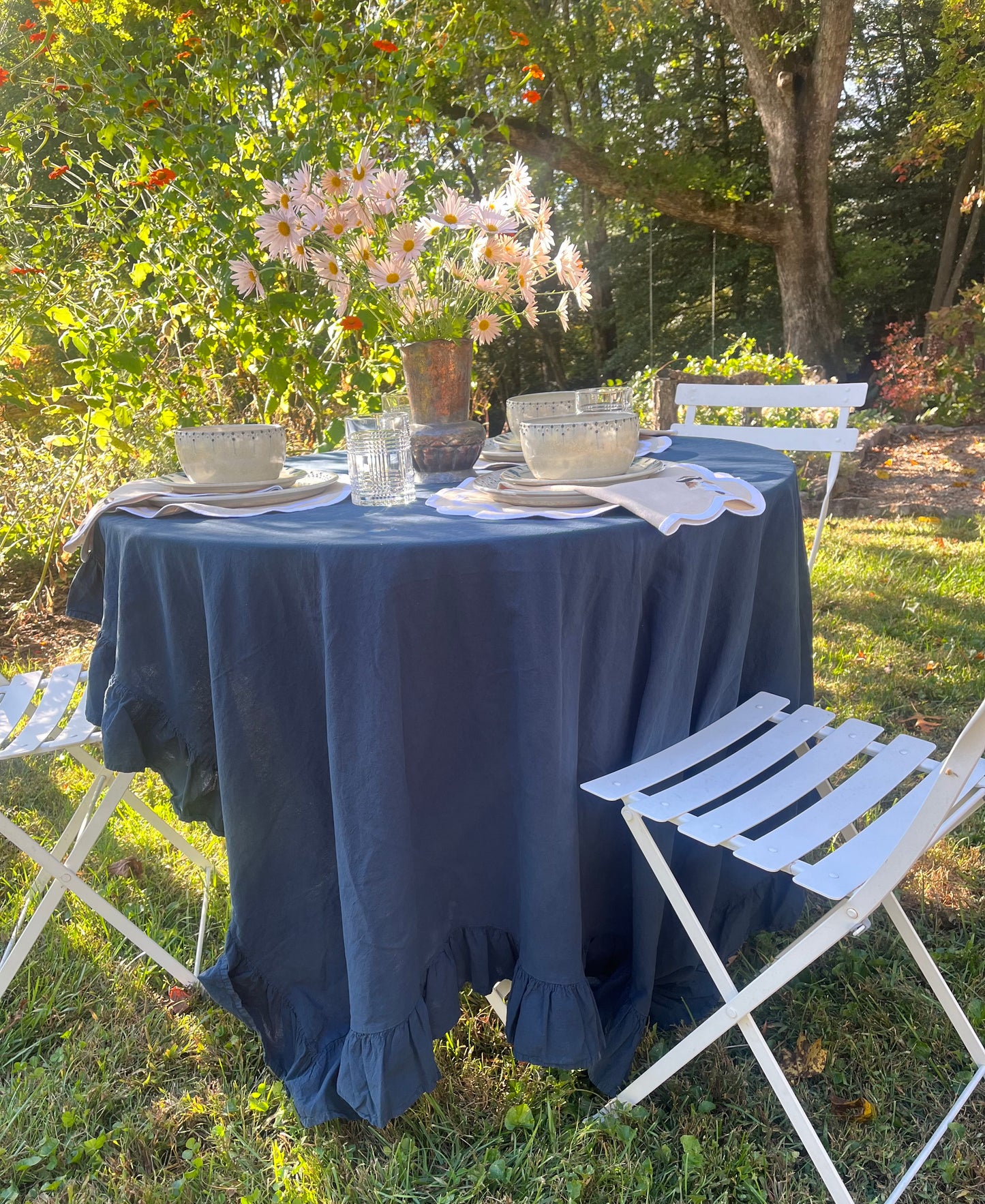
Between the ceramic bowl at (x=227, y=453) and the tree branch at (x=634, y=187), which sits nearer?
the ceramic bowl at (x=227, y=453)

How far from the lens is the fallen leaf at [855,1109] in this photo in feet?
5.08

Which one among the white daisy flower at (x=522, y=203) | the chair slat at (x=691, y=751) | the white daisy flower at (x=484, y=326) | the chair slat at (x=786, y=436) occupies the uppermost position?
the white daisy flower at (x=522, y=203)

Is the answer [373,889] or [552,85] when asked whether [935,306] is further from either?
[373,889]

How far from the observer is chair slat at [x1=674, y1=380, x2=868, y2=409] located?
8.23ft

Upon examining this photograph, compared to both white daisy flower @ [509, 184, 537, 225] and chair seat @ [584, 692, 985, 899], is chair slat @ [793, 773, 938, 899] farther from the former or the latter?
white daisy flower @ [509, 184, 537, 225]

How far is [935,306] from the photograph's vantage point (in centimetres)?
1049

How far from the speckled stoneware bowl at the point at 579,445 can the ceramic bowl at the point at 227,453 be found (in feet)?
1.69

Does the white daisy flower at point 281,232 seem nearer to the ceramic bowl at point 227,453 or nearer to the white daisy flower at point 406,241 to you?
the white daisy flower at point 406,241

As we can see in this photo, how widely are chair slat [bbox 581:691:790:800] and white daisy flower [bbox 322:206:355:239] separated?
3.39 ft

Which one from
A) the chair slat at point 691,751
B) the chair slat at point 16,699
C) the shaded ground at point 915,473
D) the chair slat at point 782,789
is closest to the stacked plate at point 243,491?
the chair slat at point 16,699

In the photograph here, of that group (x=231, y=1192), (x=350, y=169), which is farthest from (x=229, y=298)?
(x=231, y=1192)

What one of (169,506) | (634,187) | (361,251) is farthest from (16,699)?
(634,187)

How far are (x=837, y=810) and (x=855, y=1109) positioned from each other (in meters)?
0.63

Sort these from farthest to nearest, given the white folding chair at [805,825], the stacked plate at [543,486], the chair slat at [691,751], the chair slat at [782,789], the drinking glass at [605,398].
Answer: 1. the drinking glass at [605,398]
2. the stacked plate at [543,486]
3. the chair slat at [691,751]
4. the chair slat at [782,789]
5. the white folding chair at [805,825]
